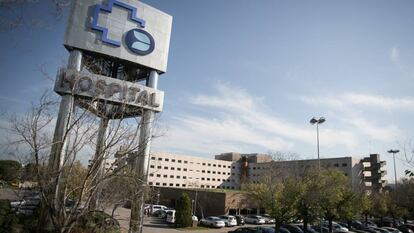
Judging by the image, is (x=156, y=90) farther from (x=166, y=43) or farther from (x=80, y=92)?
(x=80, y=92)

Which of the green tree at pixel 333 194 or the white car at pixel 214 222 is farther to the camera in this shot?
the white car at pixel 214 222

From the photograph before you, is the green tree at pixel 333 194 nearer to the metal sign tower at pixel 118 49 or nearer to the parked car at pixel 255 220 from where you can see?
the parked car at pixel 255 220

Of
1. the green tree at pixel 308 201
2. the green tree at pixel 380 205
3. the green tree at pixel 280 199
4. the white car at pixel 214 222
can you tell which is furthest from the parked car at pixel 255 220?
the green tree at pixel 380 205

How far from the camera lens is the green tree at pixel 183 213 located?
37.2 m

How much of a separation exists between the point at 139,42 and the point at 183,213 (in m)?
21.5

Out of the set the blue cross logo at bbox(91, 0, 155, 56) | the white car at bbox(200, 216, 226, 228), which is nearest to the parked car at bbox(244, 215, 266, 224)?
the white car at bbox(200, 216, 226, 228)

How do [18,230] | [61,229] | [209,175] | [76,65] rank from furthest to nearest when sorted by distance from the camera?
[209,175] → [76,65] → [18,230] → [61,229]

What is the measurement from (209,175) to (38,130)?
99.7 metres

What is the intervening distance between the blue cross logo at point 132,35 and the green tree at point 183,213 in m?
19.0

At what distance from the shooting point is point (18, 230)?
53.4 feet

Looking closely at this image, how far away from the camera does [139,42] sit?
28.2 meters

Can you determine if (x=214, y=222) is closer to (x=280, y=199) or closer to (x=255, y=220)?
(x=255, y=220)

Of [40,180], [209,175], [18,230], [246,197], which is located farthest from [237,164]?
[40,180]

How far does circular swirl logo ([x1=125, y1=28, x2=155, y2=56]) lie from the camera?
1085 inches
